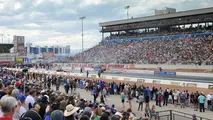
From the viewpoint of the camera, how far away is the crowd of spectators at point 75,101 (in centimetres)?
499

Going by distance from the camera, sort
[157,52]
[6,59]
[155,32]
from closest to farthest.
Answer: [157,52], [155,32], [6,59]

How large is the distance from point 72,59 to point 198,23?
37327 millimetres

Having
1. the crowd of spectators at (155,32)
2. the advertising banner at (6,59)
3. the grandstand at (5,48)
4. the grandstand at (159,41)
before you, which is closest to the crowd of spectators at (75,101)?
the grandstand at (159,41)

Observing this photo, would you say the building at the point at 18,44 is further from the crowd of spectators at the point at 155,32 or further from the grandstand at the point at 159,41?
the crowd of spectators at the point at 155,32

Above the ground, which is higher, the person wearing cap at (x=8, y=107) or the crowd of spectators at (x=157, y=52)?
the crowd of spectators at (x=157, y=52)

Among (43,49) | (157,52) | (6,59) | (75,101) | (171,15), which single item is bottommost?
(75,101)

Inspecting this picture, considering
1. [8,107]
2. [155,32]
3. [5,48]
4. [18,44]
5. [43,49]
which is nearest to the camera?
[8,107]

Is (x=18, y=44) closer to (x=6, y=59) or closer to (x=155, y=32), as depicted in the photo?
(x=6, y=59)

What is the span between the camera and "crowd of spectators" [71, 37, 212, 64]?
4238 cm

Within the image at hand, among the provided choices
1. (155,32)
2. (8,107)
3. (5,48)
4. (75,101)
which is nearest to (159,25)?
(155,32)

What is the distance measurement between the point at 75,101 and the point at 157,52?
1601 inches

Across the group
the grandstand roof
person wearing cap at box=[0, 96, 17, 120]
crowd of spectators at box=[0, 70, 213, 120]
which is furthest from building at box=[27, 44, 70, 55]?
person wearing cap at box=[0, 96, 17, 120]

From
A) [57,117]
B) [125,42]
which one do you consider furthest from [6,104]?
[125,42]

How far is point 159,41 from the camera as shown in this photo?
54875 mm
